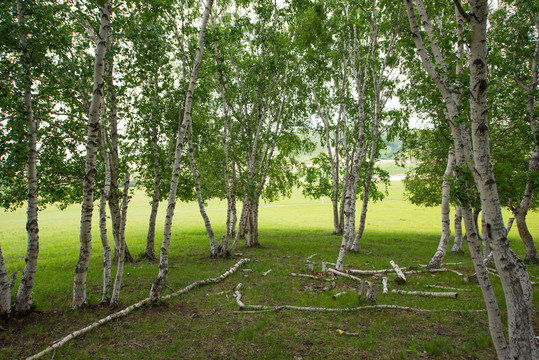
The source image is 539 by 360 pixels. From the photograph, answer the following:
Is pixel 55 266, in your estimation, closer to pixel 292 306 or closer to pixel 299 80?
pixel 292 306

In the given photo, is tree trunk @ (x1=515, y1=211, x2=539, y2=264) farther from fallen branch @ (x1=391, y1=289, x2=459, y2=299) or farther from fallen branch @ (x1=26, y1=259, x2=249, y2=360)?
fallen branch @ (x1=26, y1=259, x2=249, y2=360)

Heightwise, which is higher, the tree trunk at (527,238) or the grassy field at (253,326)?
the tree trunk at (527,238)

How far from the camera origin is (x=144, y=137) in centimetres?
1598

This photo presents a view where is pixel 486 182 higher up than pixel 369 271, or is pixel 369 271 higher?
pixel 486 182

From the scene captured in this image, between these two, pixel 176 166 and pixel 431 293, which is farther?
pixel 431 293

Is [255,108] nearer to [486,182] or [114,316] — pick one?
[114,316]

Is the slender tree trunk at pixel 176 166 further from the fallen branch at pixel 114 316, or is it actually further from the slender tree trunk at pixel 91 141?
the slender tree trunk at pixel 91 141

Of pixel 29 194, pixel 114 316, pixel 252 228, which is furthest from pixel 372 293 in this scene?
pixel 252 228

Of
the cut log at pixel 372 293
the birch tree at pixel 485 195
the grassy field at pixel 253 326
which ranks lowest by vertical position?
the grassy field at pixel 253 326

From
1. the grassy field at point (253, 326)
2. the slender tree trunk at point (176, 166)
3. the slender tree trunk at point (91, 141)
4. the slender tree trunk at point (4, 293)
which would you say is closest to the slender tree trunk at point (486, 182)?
the grassy field at point (253, 326)

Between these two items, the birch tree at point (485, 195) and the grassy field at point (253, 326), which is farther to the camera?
the grassy field at point (253, 326)

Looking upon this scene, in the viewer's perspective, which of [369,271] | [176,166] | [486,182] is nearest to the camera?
[486,182]

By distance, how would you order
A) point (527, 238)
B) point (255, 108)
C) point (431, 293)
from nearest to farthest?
1. point (431, 293)
2. point (527, 238)
3. point (255, 108)

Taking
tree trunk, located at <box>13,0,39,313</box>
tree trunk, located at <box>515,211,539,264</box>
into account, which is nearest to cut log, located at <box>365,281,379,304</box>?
tree trunk, located at <box>13,0,39,313</box>
